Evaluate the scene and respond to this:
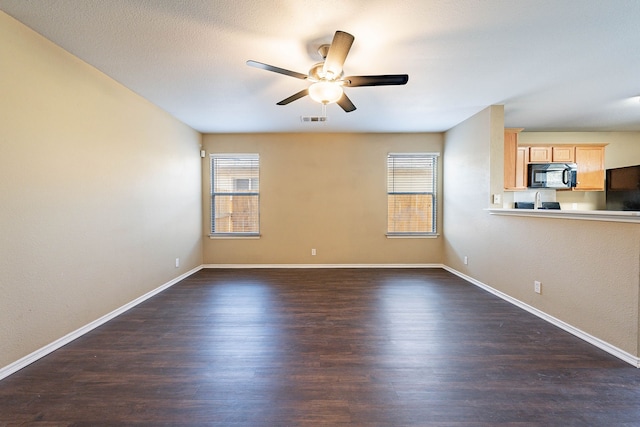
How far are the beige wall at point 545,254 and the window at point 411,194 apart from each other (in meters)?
0.39

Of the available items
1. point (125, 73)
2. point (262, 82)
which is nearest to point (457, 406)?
point (262, 82)

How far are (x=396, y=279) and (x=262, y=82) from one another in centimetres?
335

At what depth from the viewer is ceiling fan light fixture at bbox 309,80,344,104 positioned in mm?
2176

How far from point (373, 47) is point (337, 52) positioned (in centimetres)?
48

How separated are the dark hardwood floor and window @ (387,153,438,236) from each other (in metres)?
2.08

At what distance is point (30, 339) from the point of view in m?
1.93

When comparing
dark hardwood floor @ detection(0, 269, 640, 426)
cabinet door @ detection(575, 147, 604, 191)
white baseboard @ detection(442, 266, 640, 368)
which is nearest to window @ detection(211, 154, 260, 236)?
dark hardwood floor @ detection(0, 269, 640, 426)

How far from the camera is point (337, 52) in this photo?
1.87 m

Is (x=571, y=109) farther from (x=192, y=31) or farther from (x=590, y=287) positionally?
(x=192, y=31)

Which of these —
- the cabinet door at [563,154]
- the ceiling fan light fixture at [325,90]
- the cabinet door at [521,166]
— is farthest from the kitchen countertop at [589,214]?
the cabinet door at [563,154]

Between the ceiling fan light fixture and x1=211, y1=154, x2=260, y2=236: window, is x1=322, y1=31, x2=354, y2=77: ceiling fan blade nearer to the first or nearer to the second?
the ceiling fan light fixture

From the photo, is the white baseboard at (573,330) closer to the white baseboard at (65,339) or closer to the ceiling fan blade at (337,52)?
the ceiling fan blade at (337,52)

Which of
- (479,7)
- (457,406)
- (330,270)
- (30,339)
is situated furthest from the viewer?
(330,270)

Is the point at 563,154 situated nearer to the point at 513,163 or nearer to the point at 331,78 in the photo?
the point at 513,163
